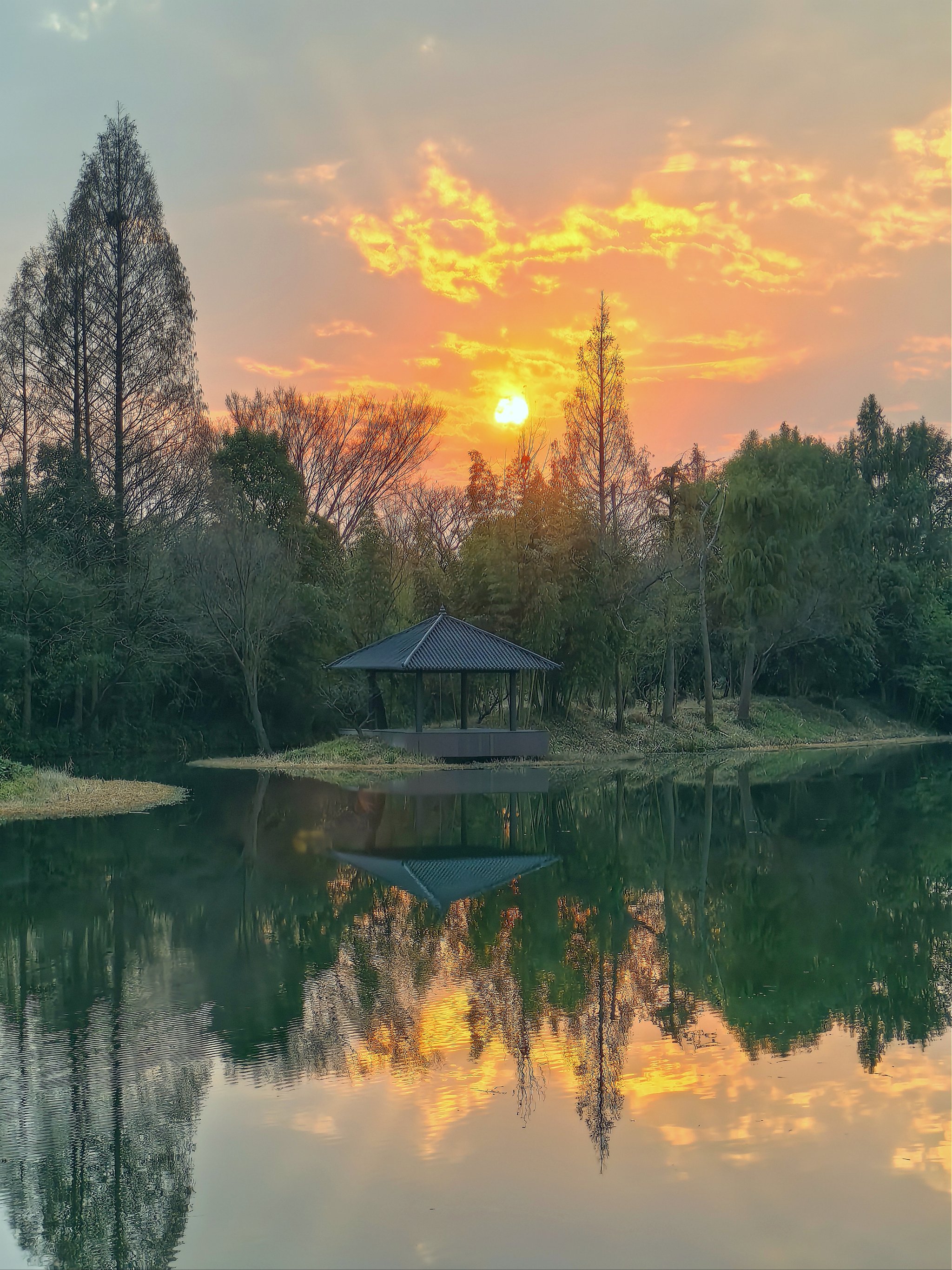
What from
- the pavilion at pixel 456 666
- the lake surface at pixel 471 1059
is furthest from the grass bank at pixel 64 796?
the pavilion at pixel 456 666

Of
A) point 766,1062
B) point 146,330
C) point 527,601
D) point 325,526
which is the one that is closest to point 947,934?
point 766,1062

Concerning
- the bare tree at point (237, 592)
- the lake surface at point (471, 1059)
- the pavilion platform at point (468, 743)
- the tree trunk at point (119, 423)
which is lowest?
the lake surface at point (471, 1059)

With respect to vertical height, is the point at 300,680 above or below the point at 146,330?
below

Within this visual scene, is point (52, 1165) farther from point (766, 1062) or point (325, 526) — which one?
point (325, 526)

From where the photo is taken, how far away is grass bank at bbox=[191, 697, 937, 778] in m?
29.1

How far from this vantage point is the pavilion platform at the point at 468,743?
2928cm

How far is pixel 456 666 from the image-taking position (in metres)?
28.3

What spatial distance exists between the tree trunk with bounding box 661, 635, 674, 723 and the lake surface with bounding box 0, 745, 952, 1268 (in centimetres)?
2145

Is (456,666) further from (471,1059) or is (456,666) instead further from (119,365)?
(471,1059)

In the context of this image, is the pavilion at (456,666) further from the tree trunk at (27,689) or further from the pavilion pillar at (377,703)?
the tree trunk at (27,689)

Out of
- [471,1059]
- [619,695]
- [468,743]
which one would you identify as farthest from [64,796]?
[619,695]

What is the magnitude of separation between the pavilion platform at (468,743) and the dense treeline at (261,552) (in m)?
3.33

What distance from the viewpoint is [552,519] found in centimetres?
3312

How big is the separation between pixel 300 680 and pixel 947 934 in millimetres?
27733
